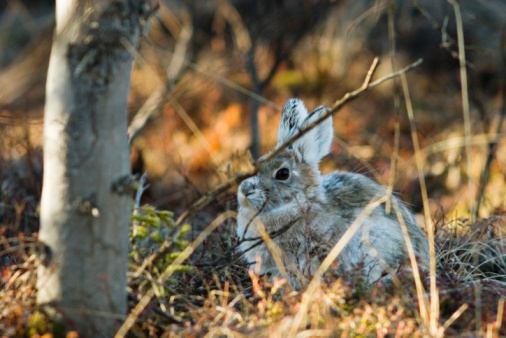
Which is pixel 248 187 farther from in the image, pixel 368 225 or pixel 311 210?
pixel 368 225

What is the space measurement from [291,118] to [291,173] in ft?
1.42

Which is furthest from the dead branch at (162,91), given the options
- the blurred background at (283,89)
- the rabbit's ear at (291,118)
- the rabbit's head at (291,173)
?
the rabbit's head at (291,173)

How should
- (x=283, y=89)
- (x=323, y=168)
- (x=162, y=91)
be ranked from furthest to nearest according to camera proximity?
(x=283, y=89) < (x=323, y=168) < (x=162, y=91)

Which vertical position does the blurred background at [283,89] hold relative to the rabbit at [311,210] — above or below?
above

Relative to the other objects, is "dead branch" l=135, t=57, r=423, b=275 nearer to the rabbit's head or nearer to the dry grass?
the dry grass

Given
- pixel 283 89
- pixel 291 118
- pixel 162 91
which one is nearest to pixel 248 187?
pixel 291 118

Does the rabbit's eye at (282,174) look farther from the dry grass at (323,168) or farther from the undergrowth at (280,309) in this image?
the undergrowth at (280,309)

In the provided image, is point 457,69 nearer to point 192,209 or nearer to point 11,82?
point 11,82

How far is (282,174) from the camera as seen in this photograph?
4555 mm

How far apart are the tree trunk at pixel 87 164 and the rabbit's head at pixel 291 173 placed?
5.08 ft

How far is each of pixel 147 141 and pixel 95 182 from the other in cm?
656

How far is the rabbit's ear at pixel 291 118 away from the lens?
459 centimetres

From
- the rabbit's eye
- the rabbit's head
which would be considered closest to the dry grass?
the rabbit's head

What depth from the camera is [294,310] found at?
2766 mm
